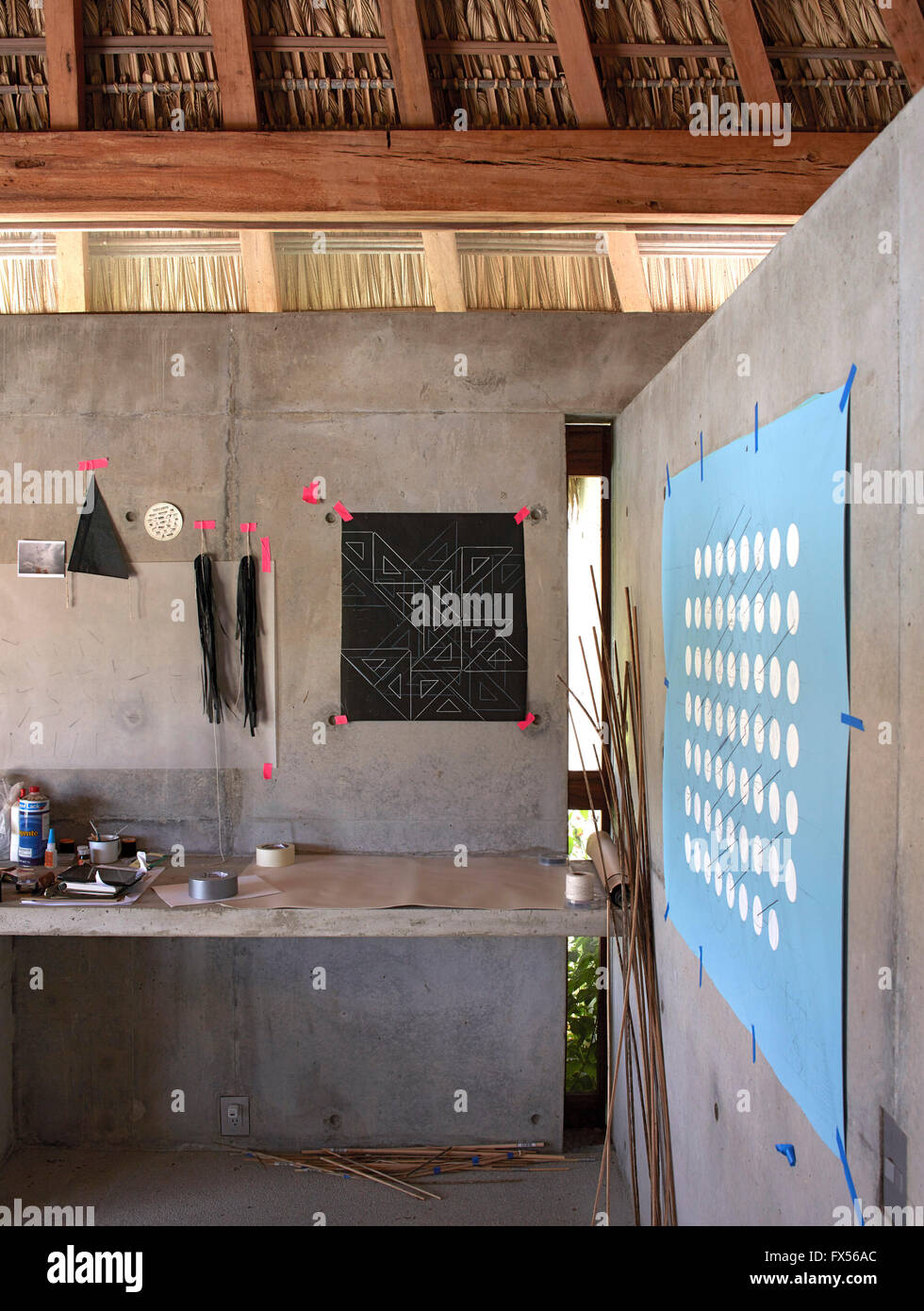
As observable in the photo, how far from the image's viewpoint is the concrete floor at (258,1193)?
137 inches

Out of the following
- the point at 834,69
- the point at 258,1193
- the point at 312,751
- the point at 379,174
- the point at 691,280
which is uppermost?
the point at 834,69

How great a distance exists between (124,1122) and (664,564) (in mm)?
3134

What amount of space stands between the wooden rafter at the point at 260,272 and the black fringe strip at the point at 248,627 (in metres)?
1.04

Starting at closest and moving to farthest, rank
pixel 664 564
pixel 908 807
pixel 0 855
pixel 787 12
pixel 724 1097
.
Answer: pixel 908 807 < pixel 724 1097 < pixel 664 564 < pixel 787 12 < pixel 0 855

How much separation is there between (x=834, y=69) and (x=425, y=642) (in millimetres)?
2464

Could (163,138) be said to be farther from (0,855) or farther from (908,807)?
(908,807)

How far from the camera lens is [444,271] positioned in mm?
3854

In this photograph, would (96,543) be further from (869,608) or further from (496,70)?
(869,608)

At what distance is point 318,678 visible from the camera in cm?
387

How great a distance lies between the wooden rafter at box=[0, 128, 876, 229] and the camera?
324 cm

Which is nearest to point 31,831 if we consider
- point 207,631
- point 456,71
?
point 207,631

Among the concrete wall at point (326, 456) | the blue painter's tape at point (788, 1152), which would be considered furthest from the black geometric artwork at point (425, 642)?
the blue painter's tape at point (788, 1152)

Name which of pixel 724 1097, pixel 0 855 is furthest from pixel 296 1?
pixel 724 1097

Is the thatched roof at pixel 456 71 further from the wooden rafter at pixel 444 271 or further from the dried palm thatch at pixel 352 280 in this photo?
the dried palm thatch at pixel 352 280
